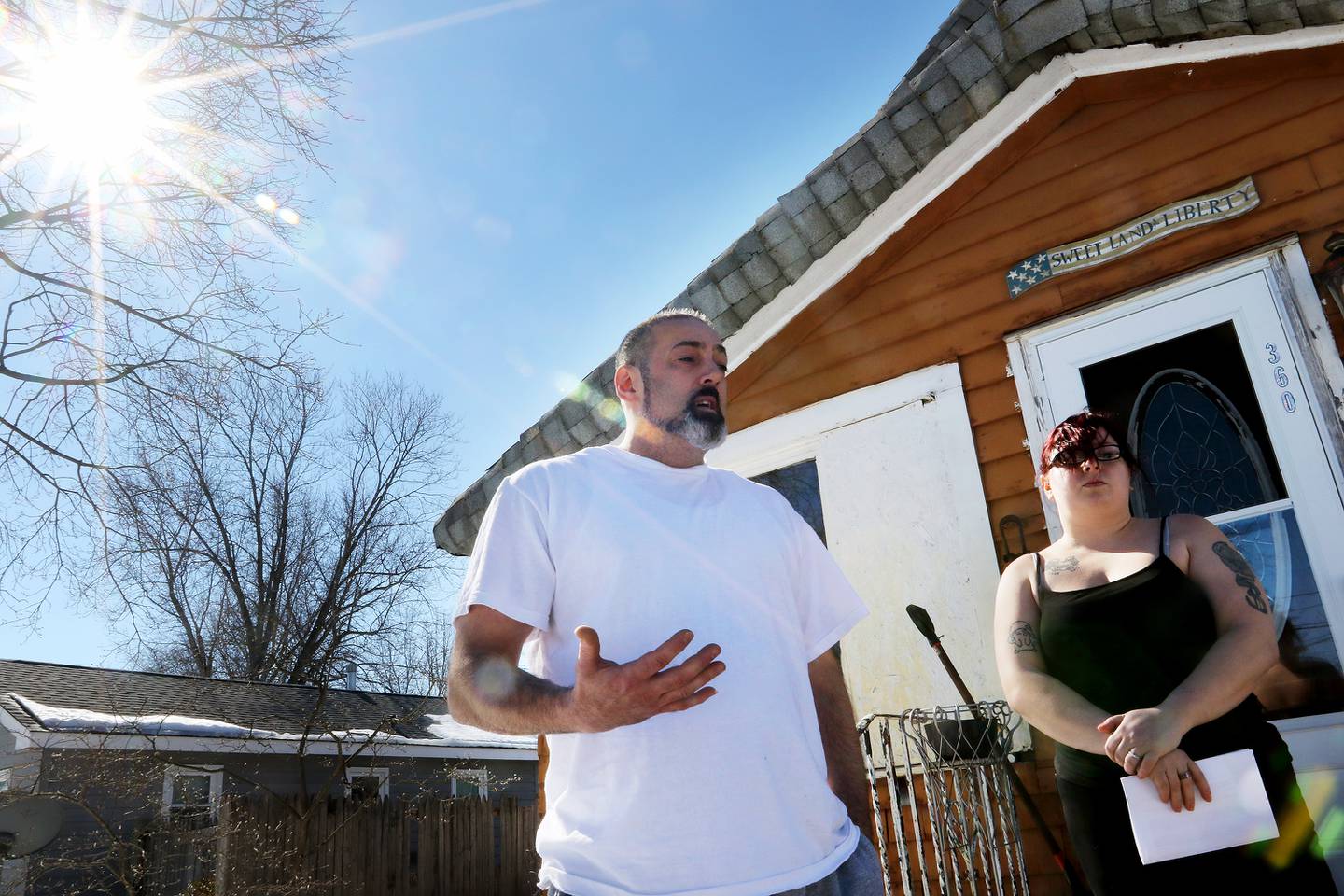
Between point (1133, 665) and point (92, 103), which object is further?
→ point (92, 103)

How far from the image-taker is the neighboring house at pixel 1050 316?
3.28m

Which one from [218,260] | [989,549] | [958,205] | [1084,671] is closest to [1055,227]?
[958,205]

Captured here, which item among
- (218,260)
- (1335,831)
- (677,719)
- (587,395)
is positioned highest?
(218,260)

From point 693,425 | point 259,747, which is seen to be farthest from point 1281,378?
point 259,747

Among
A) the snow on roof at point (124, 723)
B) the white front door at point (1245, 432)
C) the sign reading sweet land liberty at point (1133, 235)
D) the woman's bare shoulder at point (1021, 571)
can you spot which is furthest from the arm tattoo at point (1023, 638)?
the snow on roof at point (124, 723)

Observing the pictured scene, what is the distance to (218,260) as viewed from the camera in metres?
9.07

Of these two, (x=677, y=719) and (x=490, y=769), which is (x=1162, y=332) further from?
(x=490, y=769)

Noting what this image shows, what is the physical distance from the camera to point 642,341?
2.21 m

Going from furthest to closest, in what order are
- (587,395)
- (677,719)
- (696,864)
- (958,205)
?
(587,395)
(958,205)
(677,719)
(696,864)

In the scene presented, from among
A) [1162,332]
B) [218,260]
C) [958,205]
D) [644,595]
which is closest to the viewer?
[644,595]

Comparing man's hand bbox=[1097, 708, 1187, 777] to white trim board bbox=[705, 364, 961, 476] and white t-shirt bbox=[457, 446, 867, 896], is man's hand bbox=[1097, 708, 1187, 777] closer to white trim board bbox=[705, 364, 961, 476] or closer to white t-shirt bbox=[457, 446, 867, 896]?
white t-shirt bbox=[457, 446, 867, 896]

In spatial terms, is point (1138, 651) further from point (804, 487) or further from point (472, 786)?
point (472, 786)

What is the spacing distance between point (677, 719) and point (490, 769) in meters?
19.8

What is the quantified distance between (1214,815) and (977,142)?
129 inches
